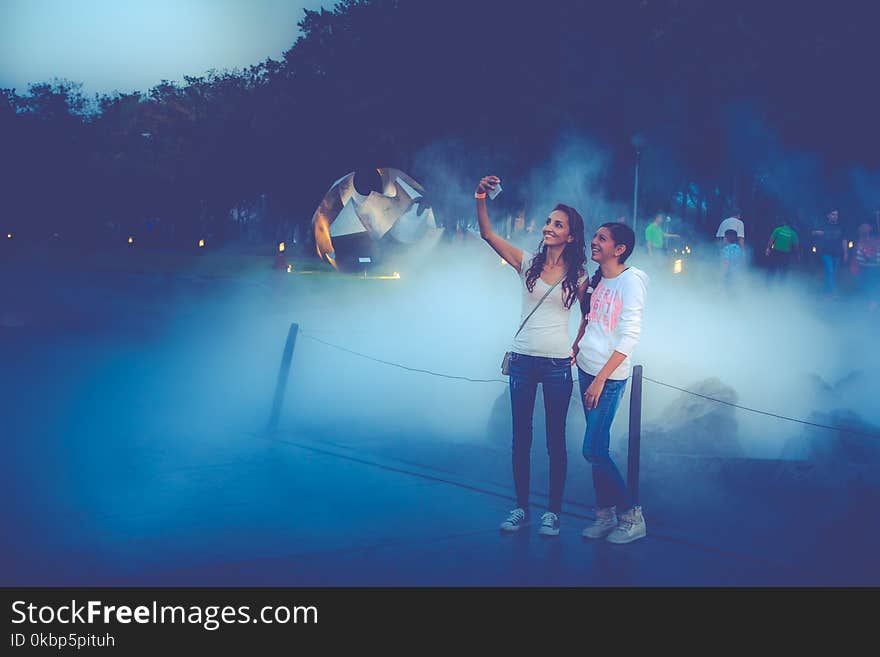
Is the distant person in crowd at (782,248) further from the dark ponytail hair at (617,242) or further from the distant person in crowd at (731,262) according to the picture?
the dark ponytail hair at (617,242)

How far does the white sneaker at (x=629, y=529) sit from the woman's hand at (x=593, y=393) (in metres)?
0.65

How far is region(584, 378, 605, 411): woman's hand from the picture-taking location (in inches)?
210

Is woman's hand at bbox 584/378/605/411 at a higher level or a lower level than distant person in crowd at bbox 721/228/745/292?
lower

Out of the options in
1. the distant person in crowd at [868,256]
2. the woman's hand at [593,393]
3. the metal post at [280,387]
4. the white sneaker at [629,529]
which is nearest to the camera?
the woman's hand at [593,393]

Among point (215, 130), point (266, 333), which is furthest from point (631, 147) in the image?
point (215, 130)

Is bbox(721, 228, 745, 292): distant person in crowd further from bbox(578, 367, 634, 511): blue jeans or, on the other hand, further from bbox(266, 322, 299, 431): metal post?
bbox(578, 367, 634, 511): blue jeans

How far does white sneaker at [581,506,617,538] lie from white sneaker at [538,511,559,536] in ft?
0.50

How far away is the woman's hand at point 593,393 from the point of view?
532 cm

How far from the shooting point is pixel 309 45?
122 ft

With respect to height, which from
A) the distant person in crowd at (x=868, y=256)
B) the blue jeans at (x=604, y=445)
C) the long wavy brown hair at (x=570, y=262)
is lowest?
the blue jeans at (x=604, y=445)

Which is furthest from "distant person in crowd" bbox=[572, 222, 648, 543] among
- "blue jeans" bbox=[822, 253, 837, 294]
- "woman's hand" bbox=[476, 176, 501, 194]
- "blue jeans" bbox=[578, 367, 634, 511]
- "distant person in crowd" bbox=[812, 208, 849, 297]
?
"blue jeans" bbox=[822, 253, 837, 294]

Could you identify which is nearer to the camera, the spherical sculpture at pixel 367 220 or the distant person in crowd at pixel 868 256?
the spherical sculpture at pixel 367 220

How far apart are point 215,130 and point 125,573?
52268 millimetres

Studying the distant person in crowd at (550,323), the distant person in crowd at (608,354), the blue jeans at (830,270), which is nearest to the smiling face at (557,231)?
the distant person in crowd at (550,323)
